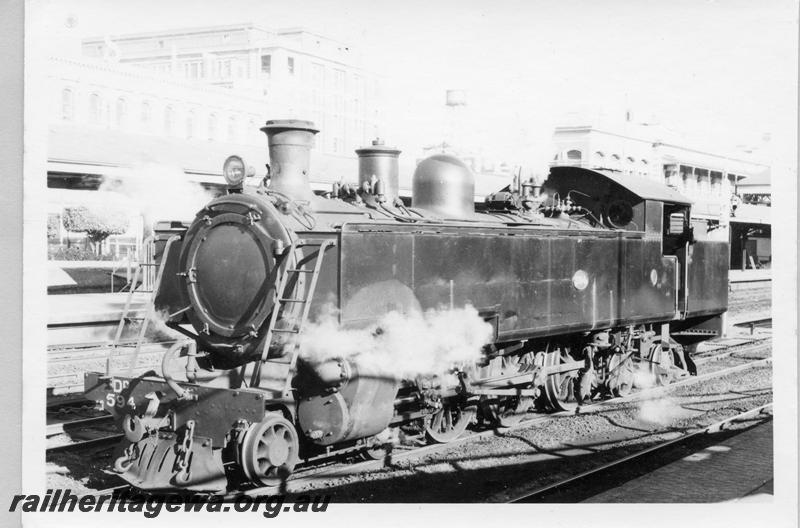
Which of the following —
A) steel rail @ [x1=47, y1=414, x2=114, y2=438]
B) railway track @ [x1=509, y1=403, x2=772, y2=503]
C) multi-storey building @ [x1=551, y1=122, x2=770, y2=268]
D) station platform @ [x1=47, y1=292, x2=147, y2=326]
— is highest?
multi-storey building @ [x1=551, y1=122, x2=770, y2=268]

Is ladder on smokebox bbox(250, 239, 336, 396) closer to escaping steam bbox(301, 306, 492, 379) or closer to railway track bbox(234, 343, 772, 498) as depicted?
escaping steam bbox(301, 306, 492, 379)

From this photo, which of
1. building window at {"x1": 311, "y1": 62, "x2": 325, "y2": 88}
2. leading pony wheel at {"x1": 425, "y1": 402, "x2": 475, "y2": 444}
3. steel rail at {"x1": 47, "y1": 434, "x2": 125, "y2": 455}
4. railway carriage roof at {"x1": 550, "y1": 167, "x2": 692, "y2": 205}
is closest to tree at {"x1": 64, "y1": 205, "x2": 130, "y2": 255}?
building window at {"x1": 311, "y1": 62, "x2": 325, "y2": 88}

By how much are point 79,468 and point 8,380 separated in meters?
1.07

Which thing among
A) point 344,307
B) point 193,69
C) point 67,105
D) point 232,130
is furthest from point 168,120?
point 344,307

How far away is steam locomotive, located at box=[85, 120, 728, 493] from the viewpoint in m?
5.79

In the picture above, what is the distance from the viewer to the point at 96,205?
1686 centimetres

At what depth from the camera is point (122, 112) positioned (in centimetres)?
986

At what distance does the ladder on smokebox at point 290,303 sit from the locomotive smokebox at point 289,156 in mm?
734

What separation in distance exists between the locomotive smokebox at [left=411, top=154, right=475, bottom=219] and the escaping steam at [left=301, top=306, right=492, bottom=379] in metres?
1.12

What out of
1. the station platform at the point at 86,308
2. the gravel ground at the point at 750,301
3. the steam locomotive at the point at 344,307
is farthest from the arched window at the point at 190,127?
the gravel ground at the point at 750,301

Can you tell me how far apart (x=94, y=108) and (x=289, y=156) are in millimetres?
3834

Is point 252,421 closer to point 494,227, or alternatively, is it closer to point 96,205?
point 494,227

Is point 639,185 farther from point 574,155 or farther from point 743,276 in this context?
point 743,276

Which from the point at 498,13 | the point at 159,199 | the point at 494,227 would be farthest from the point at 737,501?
the point at 159,199
